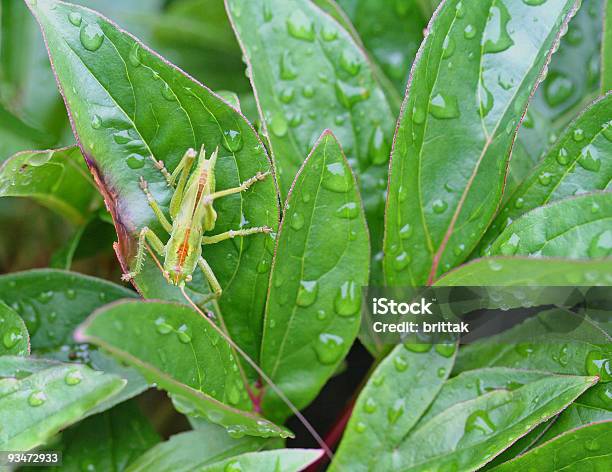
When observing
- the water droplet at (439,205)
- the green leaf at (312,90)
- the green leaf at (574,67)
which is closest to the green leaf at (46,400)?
the green leaf at (312,90)

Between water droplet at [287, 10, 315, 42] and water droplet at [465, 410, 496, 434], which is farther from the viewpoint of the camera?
water droplet at [287, 10, 315, 42]

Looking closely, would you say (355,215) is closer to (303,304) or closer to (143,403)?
(303,304)

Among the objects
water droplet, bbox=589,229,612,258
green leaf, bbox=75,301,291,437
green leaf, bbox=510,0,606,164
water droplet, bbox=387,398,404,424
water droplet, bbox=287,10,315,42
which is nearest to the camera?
green leaf, bbox=75,301,291,437

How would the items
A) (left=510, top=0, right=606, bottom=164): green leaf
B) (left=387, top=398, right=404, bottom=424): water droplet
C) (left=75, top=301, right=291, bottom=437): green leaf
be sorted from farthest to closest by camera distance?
(left=510, top=0, right=606, bottom=164): green leaf, (left=387, top=398, right=404, bottom=424): water droplet, (left=75, top=301, right=291, bottom=437): green leaf

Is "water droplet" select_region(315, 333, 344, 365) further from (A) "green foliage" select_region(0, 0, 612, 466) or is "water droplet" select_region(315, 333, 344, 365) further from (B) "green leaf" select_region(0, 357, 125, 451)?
(B) "green leaf" select_region(0, 357, 125, 451)

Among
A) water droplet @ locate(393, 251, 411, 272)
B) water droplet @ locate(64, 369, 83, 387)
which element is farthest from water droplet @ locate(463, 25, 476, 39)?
water droplet @ locate(64, 369, 83, 387)

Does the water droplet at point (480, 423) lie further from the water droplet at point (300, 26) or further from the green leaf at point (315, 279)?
the water droplet at point (300, 26)
